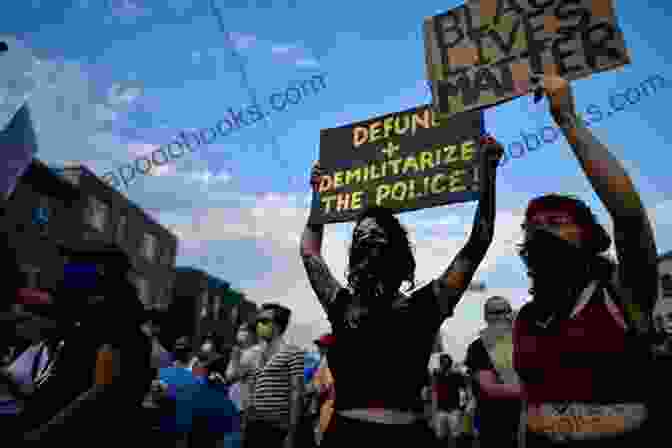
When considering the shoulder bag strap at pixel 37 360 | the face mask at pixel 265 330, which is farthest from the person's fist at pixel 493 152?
the face mask at pixel 265 330

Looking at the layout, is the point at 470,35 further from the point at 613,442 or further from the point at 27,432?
the point at 27,432

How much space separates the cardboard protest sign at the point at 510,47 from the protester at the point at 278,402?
2831 mm

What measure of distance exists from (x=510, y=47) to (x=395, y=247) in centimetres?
145

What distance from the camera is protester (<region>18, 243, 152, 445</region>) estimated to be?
2.30 meters

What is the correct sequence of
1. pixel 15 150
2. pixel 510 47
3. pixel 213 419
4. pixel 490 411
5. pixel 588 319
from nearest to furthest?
pixel 588 319 → pixel 510 47 → pixel 490 411 → pixel 15 150 → pixel 213 419

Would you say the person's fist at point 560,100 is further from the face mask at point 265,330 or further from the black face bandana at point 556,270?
the face mask at point 265,330

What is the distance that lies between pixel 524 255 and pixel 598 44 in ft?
4.16

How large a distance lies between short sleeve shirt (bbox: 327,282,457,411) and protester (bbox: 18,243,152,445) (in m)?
0.89

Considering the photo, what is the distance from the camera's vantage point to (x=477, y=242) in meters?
2.37

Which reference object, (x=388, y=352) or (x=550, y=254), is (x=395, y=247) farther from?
(x=550, y=254)

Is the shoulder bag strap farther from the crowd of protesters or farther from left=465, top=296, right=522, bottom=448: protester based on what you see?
left=465, top=296, right=522, bottom=448: protester

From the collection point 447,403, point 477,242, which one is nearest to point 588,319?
point 477,242

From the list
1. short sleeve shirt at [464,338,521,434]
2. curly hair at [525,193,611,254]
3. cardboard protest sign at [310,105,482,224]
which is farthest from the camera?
cardboard protest sign at [310,105,482,224]

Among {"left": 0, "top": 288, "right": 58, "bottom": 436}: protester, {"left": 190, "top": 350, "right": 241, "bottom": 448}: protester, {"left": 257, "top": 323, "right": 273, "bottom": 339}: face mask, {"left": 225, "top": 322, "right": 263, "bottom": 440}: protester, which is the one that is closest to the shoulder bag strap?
{"left": 0, "top": 288, "right": 58, "bottom": 436}: protester
